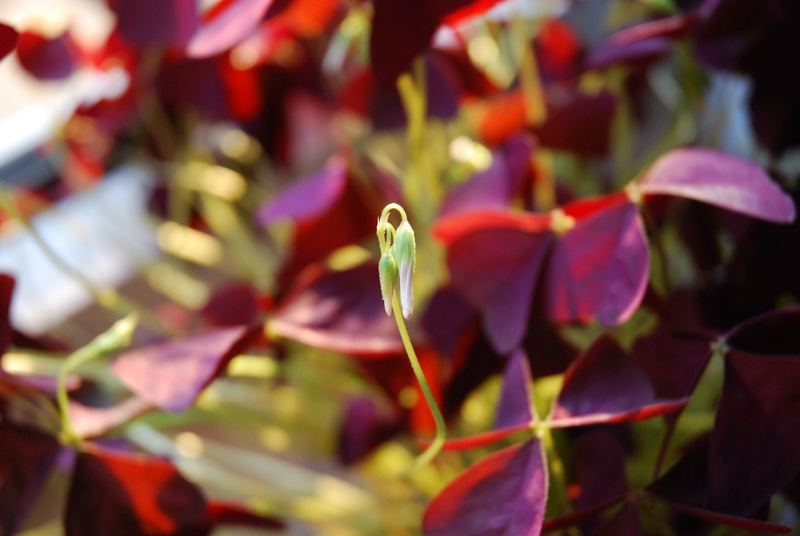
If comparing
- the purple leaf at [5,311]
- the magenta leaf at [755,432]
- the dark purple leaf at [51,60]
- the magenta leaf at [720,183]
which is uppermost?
the dark purple leaf at [51,60]

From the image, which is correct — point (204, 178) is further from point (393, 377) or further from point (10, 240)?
point (393, 377)

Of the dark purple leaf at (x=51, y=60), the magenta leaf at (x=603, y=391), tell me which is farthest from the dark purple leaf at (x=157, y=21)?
the magenta leaf at (x=603, y=391)

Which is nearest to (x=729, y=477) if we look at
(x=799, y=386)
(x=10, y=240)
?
(x=799, y=386)

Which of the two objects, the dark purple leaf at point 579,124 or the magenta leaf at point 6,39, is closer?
the magenta leaf at point 6,39

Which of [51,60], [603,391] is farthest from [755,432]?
[51,60]

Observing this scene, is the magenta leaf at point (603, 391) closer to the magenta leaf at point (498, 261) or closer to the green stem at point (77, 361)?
the magenta leaf at point (498, 261)

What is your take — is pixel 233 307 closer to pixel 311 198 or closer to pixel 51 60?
pixel 311 198
